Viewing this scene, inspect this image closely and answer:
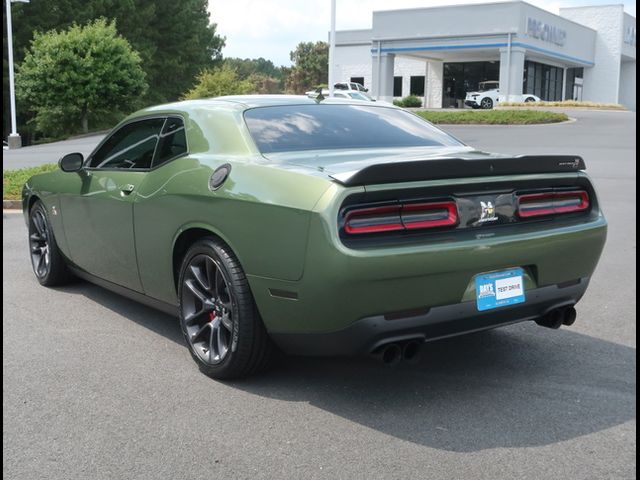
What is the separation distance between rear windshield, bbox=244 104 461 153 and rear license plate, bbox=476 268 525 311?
1219mm

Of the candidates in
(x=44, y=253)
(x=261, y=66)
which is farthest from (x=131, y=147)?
(x=261, y=66)

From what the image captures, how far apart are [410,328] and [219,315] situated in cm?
116

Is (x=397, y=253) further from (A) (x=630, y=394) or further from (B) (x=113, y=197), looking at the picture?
(B) (x=113, y=197)

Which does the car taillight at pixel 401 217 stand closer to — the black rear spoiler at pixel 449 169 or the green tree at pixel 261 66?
the black rear spoiler at pixel 449 169

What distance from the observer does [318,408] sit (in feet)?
12.9

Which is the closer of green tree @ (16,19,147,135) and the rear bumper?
the rear bumper

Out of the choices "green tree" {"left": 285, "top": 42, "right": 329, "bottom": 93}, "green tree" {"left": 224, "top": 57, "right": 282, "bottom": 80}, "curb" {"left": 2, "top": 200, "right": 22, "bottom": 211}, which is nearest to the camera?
"curb" {"left": 2, "top": 200, "right": 22, "bottom": 211}

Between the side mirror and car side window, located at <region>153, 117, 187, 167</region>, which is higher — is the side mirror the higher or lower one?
the lower one

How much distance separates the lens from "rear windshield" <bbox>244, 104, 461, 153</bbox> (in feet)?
15.0

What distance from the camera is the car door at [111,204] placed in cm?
509

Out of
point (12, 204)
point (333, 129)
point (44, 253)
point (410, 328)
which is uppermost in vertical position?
point (333, 129)

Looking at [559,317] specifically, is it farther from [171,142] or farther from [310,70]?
[310,70]

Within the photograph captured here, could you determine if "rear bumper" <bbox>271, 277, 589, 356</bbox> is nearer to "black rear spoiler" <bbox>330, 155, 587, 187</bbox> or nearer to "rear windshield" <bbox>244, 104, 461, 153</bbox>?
"black rear spoiler" <bbox>330, 155, 587, 187</bbox>

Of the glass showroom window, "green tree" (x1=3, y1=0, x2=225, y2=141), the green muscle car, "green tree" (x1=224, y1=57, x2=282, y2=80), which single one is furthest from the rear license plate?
"green tree" (x1=224, y1=57, x2=282, y2=80)
